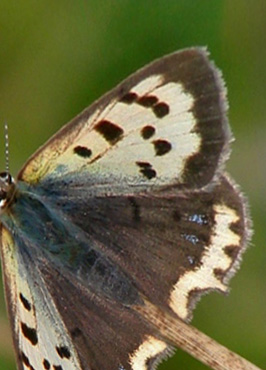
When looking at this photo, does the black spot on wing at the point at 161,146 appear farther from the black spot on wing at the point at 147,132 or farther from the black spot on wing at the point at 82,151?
the black spot on wing at the point at 82,151

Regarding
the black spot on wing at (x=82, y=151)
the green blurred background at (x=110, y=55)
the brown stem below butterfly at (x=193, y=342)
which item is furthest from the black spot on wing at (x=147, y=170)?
the green blurred background at (x=110, y=55)

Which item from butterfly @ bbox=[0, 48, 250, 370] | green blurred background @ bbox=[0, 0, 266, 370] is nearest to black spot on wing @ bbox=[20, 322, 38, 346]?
butterfly @ bbox=[0, 48, 250, 370]

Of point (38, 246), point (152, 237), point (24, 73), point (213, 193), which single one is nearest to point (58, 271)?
point (38, 246)

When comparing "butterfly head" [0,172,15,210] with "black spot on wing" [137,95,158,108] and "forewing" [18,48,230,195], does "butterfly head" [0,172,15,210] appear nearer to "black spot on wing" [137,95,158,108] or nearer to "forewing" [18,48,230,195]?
"forewing" [18,48,230,195]

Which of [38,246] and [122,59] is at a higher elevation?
[122,59]

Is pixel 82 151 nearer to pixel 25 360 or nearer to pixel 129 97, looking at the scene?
pixel 129 97

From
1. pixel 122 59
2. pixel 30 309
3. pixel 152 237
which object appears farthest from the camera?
pixel 122 59

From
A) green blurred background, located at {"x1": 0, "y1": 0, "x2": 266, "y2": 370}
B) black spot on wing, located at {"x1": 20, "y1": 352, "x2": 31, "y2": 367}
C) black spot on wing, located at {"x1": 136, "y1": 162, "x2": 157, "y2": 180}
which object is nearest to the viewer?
black spot on wing, located at {"x1": 20, "y1": 352, "x2": 31, "y2": 367}

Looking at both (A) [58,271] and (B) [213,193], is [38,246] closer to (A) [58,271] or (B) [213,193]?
(A) [58,271]
